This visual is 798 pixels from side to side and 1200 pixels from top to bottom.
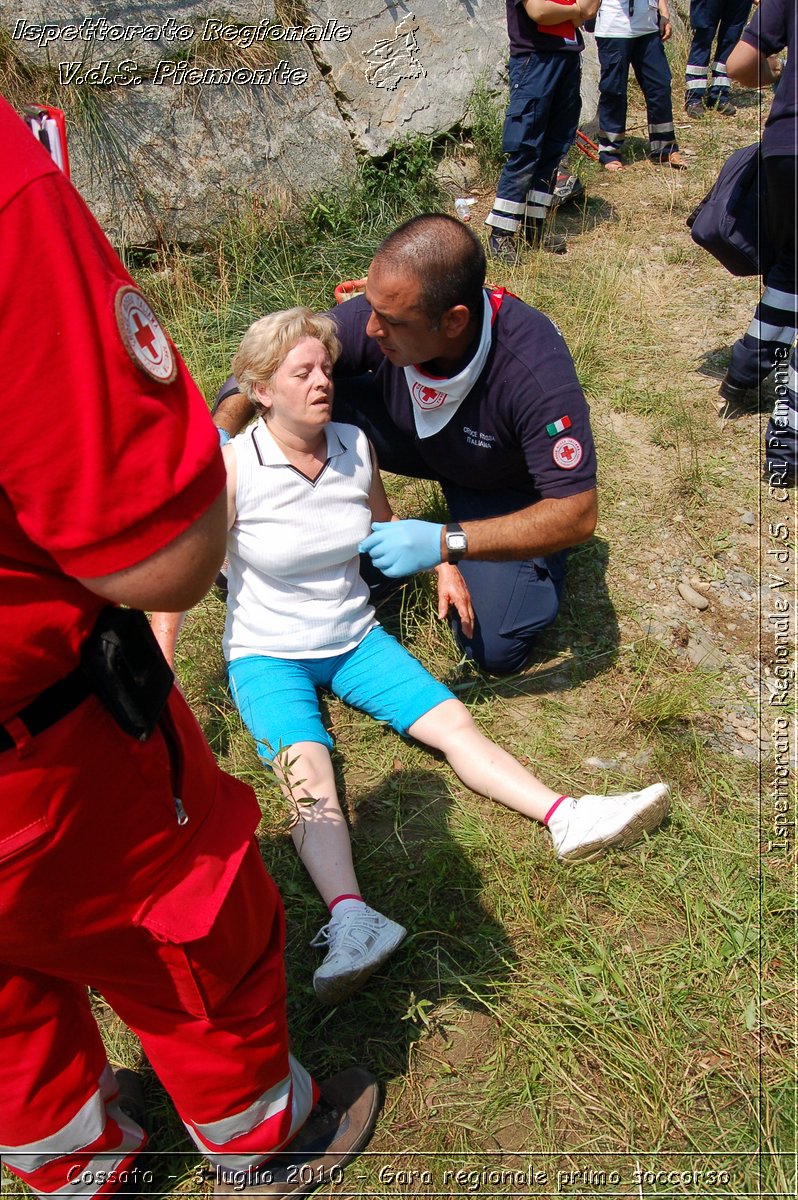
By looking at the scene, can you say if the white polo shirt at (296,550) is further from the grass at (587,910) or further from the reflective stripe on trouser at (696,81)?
the reflective stripe on trouser at (696,81)

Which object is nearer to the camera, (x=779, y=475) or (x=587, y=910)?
(x=587, y=910)

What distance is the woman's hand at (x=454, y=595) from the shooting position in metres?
2.70

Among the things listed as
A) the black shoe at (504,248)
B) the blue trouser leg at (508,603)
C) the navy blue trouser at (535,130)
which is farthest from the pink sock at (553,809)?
the navy blue trouser at (535,130)

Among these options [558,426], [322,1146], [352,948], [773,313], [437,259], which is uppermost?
[437,259]

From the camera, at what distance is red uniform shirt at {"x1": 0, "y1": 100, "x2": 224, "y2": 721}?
87cm

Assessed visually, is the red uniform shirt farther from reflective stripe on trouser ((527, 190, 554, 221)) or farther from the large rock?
reflective stripe on trouser ((527, 190, 554, 221))

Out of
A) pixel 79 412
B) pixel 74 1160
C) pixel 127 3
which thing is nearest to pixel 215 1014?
pixel 74 1160

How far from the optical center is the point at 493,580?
2932mm

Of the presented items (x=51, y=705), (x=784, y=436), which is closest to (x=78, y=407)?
(x=51, y=705)

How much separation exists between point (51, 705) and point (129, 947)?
44cm

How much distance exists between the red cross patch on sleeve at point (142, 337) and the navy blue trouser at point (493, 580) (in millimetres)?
1967

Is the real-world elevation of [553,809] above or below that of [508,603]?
below

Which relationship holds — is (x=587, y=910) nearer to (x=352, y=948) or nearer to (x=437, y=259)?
(x=352, y=948)

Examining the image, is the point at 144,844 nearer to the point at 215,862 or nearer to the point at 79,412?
the point at 215,862
